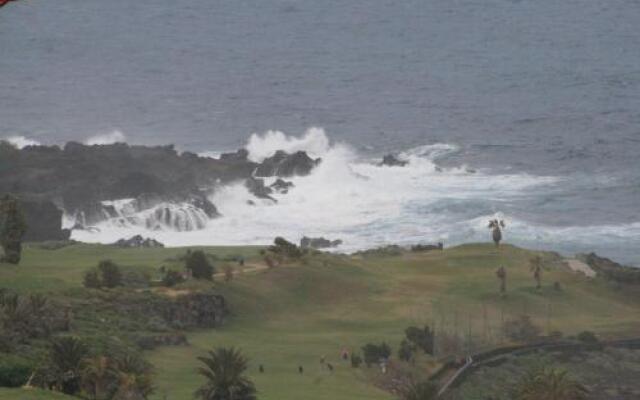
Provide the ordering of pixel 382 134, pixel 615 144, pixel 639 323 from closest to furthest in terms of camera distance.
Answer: pixel 639 323, pixel 615 144, pixel 382 134

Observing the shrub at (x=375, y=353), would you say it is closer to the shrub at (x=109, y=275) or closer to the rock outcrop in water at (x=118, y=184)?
the shrub at (x=109, y=275)

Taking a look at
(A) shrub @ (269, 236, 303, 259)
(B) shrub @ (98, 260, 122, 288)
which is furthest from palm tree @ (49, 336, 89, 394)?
(A) shrub @ (269, 236, 303, 259)

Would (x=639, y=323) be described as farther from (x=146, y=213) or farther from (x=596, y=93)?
(x=596, y=93)

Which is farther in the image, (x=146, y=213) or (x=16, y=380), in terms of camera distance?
(x=146, y=213)

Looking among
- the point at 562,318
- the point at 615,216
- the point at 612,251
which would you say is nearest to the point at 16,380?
the point at 562,318

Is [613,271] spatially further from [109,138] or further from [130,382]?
[109,138]
